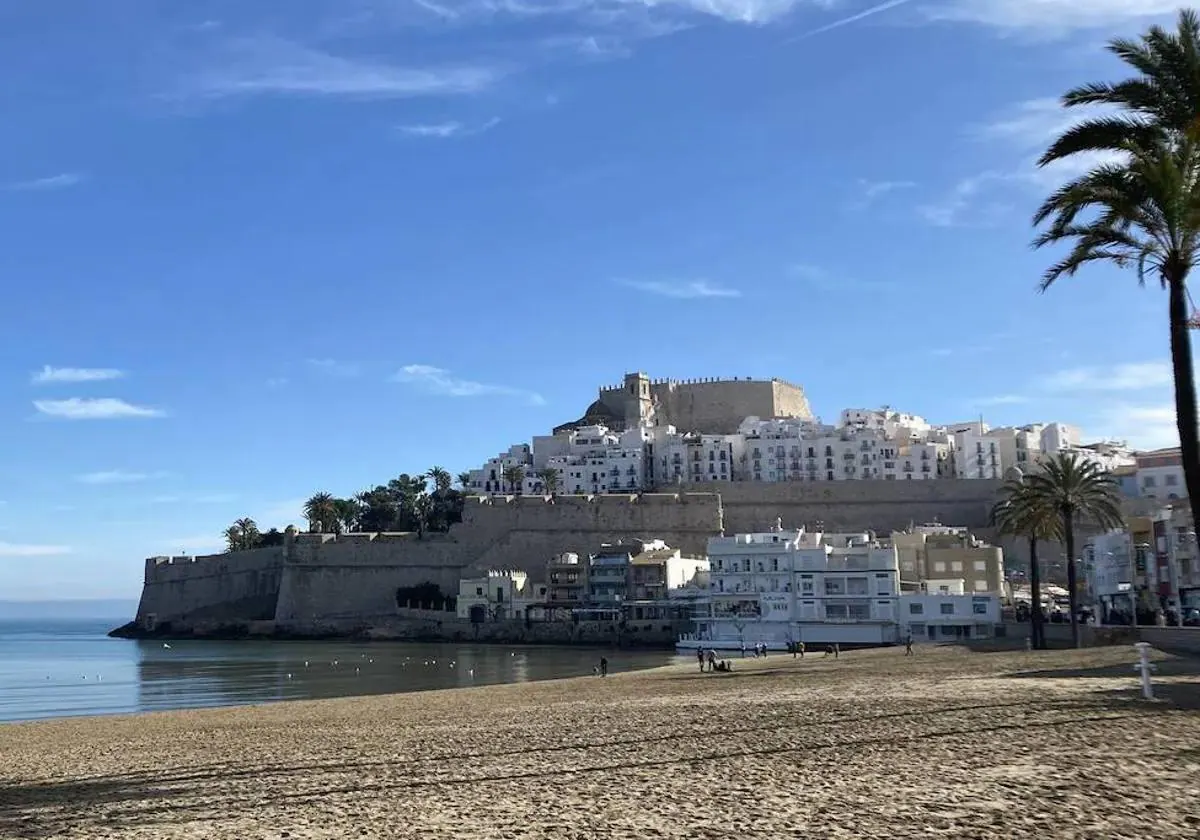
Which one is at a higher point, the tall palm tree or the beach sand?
the tall palm tree

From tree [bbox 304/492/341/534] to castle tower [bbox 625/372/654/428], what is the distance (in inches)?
1166

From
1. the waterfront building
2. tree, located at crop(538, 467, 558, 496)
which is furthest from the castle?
the waterfront building

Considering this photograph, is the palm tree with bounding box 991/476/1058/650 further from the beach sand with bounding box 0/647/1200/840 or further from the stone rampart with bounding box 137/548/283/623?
the stone rampart with bounding box 137/548/283/623

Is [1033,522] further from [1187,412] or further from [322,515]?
[322,515]

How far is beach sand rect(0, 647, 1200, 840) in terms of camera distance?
249 inches

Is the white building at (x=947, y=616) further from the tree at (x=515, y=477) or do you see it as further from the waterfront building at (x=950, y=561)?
the tree at (x=515, y=477)

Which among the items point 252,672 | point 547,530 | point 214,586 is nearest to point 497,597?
point 547,530

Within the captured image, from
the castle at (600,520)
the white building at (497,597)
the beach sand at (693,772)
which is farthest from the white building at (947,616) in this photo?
the castle at (600,520)

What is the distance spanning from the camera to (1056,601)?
52344mm

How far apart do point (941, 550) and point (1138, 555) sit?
11051mm

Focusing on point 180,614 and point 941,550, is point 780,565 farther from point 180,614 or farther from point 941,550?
point 180,614

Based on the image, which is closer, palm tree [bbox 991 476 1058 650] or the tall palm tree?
the tall palm tree

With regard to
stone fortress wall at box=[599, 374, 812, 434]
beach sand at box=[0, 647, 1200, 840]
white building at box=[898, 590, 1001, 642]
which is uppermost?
stone fortress wall at box=[599, 374, 812, 434]

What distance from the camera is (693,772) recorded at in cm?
831
